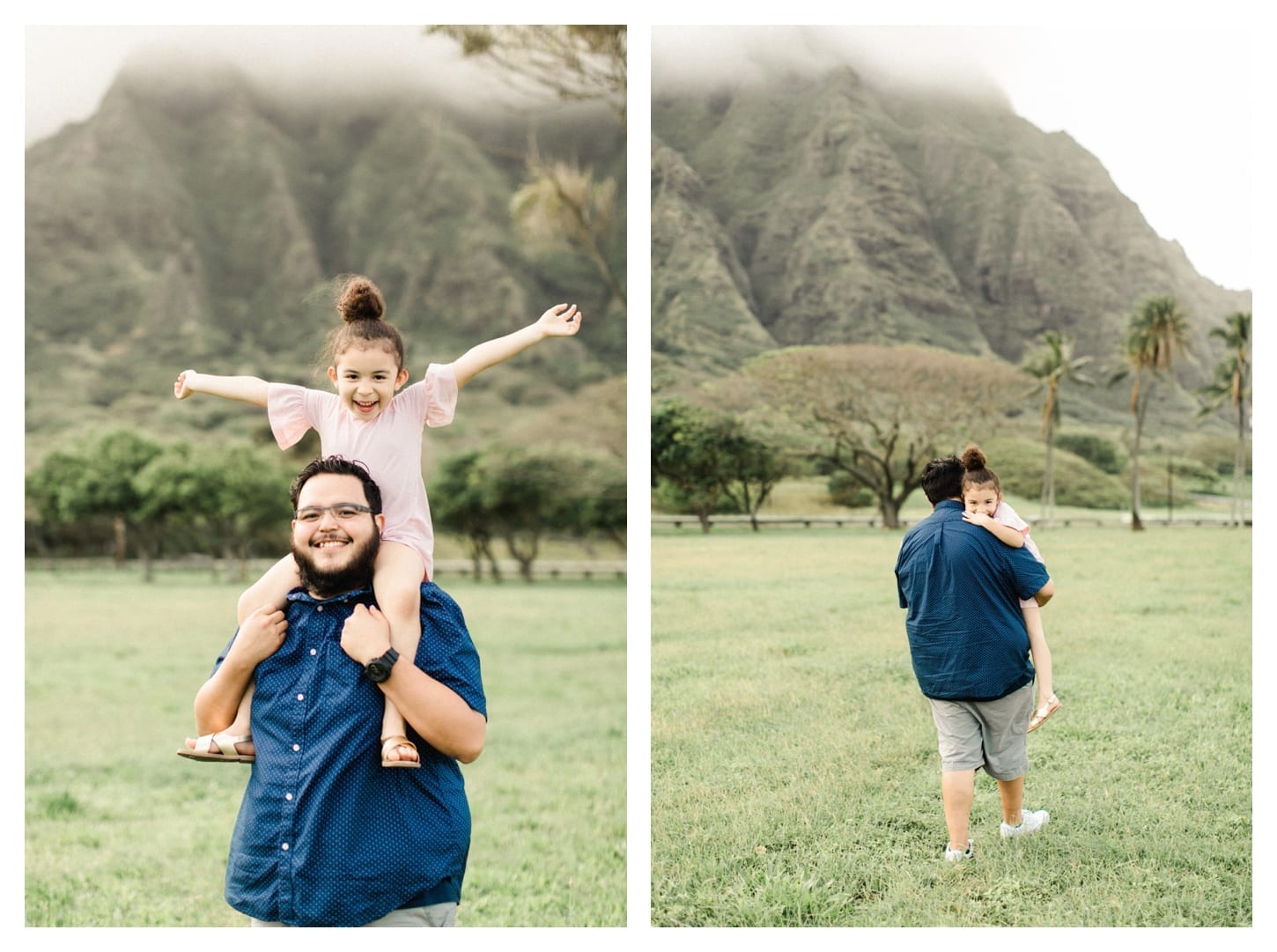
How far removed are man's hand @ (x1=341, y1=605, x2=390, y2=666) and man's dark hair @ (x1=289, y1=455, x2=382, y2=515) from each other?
0.21 metres

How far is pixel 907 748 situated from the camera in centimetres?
352

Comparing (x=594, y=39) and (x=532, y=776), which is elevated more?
(x=594, y=39)

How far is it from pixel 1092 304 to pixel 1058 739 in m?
1.77

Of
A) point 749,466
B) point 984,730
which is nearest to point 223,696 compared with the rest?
point 984,730

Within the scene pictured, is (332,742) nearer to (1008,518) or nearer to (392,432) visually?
(392,432)

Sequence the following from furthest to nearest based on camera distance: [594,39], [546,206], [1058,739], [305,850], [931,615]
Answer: [546,206], [594,39], [1058,739], [931,615], [305,850]

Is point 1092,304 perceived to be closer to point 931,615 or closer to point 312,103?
point 931,615

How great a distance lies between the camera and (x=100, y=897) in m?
4.65

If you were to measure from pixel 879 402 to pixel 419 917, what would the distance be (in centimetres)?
284

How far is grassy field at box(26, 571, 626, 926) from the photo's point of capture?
4793 millimetres

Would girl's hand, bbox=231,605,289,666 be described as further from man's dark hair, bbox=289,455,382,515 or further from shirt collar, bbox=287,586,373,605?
man's dark hair, bbox=289,455,382,515

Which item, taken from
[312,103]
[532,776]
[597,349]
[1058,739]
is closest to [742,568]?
[1058,739]

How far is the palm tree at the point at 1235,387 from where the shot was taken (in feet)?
13.8

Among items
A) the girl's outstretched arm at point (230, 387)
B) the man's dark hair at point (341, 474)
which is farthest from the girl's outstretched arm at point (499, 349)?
the girl's outstretched arm at point (230, 387)
